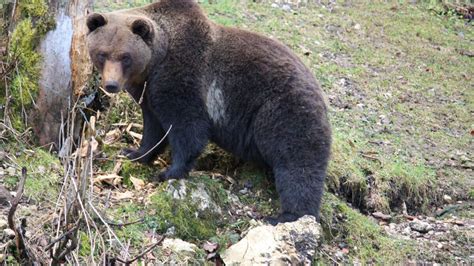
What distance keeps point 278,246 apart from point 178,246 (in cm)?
85

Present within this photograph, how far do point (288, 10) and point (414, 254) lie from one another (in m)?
6.90

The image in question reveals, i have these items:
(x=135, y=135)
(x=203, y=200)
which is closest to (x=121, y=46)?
(x=135, y=135)

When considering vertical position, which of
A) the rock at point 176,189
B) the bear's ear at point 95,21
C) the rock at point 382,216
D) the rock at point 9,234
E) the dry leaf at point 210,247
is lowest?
the rock at point 382,216

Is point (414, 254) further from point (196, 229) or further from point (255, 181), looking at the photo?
point (196, 229)

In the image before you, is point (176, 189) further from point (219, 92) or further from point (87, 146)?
point (87, 146)

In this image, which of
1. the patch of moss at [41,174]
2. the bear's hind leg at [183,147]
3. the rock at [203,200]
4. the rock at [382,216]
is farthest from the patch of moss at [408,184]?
the patch of moss at [41,174]

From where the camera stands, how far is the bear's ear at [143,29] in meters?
6.28

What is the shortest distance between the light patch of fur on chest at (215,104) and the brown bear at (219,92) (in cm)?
1

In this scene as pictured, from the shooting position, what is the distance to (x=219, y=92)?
264 inches

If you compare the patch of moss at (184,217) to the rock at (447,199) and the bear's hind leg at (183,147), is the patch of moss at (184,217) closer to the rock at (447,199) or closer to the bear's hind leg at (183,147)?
the bear's hind leg at (183,147)

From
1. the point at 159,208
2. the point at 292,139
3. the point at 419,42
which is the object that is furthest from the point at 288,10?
the point at 159,208

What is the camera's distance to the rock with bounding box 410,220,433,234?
716 centimetres

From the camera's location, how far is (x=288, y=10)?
12586mm

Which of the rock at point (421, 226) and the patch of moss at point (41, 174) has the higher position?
the patch of moss at point (41, 174)
